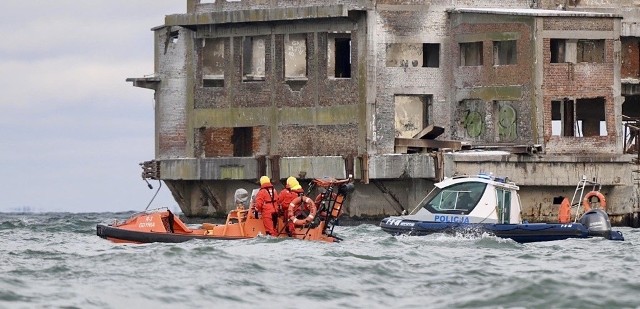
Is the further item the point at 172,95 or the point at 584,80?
the point at 172,95

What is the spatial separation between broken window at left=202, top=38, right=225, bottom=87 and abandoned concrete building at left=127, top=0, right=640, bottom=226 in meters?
0.05

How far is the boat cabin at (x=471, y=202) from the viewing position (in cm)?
4247

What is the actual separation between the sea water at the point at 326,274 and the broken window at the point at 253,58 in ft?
70.5

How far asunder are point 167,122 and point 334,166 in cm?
795

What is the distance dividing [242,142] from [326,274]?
104 feet

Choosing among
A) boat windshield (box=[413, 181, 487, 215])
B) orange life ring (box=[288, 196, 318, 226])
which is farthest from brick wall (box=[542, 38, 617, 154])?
orange life ring (box=[288, 196, 318, 226])

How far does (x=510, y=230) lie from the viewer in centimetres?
4122

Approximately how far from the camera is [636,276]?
31812 mm

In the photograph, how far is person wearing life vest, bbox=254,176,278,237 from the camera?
39.6 metres

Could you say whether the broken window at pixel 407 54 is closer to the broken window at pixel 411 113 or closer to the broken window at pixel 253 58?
the broken window at pixel 411 113

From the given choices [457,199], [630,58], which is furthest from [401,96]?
[457,199]

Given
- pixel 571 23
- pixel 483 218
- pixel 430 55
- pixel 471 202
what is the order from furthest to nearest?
pixel 430 55
pixel 571 23
pixel 471 202
pixel 483 218

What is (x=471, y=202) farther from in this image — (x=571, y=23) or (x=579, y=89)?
(x=579, y=89)

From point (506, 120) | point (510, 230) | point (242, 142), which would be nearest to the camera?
point (510, 230)
